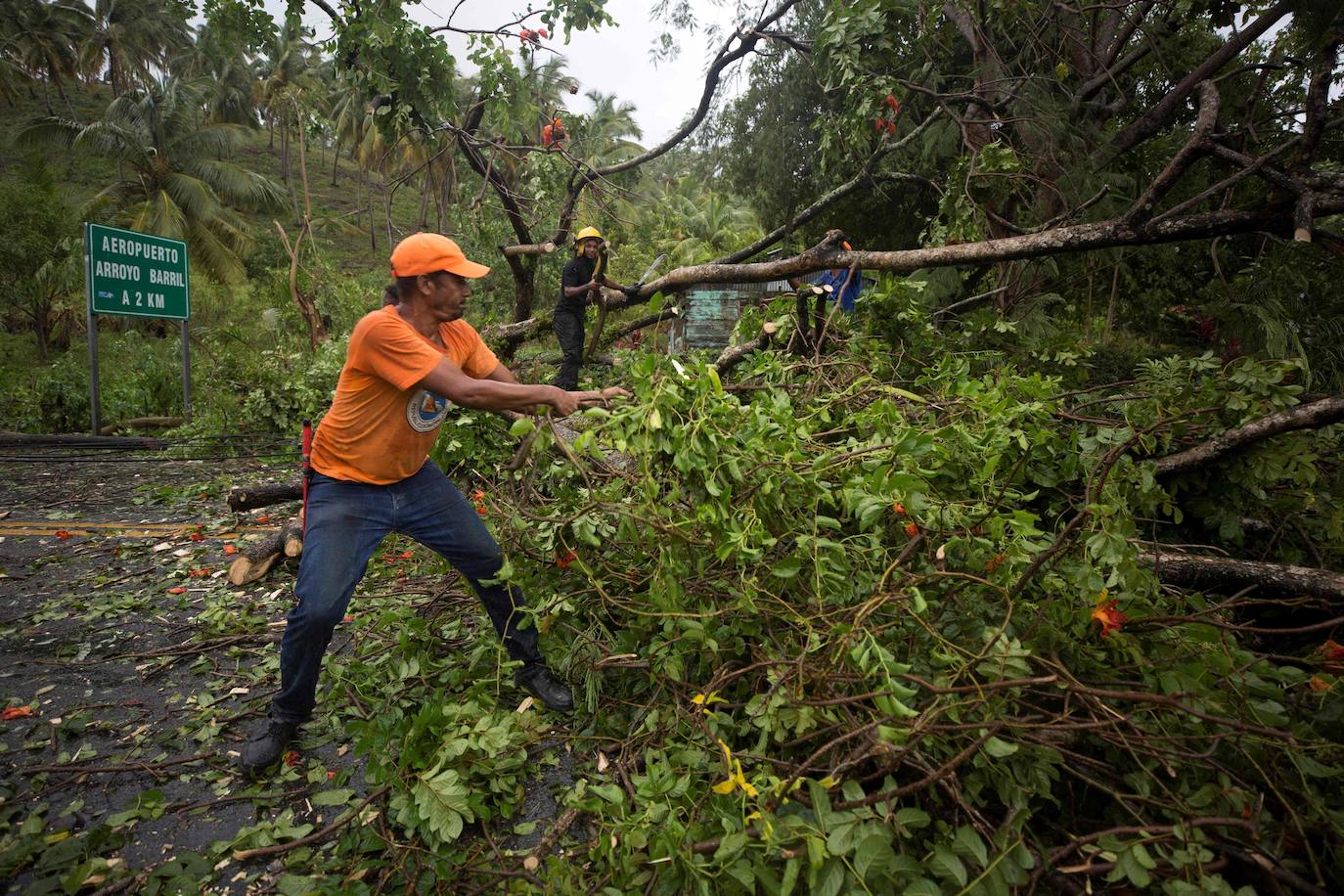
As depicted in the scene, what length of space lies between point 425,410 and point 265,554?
2.28 m

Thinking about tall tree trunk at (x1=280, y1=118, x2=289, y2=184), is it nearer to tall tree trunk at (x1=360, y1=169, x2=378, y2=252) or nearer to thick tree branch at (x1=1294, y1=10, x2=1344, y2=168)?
tall tree trunk at (x1=360, y1=169, x2=378, y2=252)

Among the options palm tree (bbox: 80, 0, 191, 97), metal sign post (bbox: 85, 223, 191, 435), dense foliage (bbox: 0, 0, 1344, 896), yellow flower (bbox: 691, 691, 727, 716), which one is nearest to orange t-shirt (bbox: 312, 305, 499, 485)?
dense foliage (bbox: 0, 0, 1344, 896)

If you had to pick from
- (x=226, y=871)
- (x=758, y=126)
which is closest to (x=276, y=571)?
(x=226, y=871)

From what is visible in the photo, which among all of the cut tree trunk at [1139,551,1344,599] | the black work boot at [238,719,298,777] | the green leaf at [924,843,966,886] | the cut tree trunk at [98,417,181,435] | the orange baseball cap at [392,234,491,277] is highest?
the orange baseball cap at [392,234,491,277]

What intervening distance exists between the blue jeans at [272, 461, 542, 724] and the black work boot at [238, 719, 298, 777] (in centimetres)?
4

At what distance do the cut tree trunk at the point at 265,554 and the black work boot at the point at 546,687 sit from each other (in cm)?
203

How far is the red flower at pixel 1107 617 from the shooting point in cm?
201

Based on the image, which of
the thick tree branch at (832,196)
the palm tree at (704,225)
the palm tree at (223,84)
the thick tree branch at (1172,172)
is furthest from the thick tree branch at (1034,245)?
the palm tree at (223,84)

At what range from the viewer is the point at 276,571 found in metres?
4.28

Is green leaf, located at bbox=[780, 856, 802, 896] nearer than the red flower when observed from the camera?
Yes

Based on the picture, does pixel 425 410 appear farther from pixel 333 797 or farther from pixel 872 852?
pixel 872 852

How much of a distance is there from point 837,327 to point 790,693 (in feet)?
7.84

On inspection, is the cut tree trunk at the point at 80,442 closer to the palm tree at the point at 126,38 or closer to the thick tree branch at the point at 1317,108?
the thick tree branch at the point at 1317,108

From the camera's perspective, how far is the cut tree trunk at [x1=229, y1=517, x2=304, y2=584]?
161 inches
